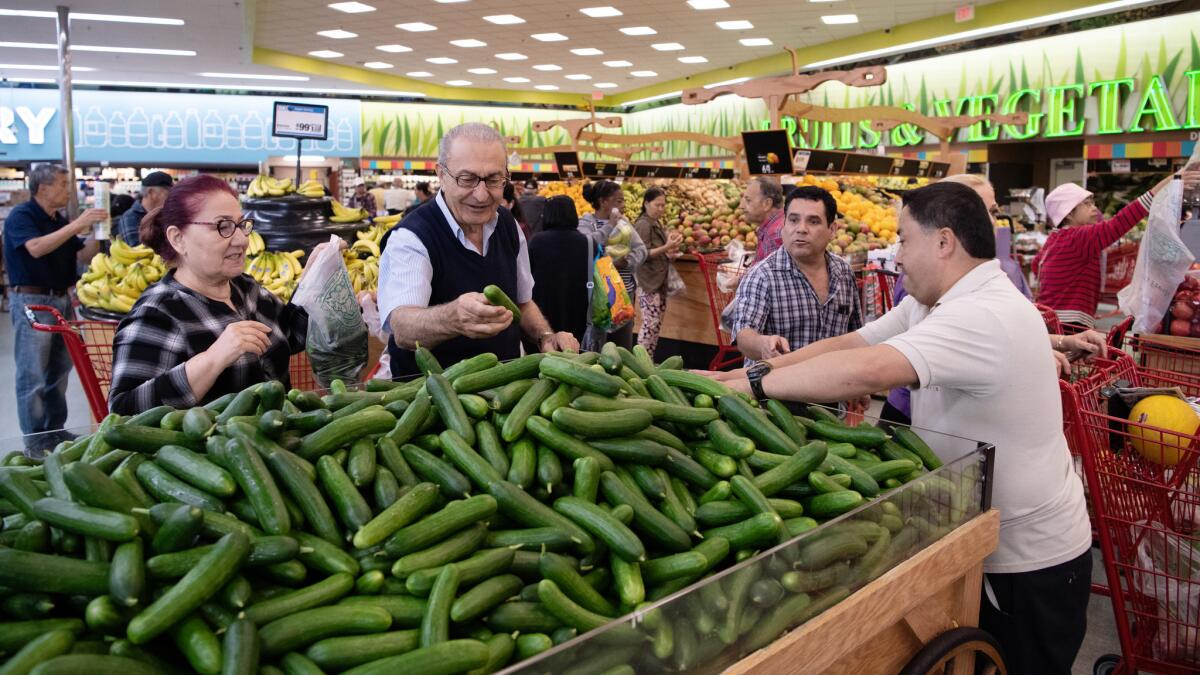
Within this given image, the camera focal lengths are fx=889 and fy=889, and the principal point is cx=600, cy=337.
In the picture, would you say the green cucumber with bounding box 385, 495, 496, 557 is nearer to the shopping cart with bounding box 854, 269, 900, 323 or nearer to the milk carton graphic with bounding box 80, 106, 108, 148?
the shopping cart with bounding box 854, 269, 900, 323

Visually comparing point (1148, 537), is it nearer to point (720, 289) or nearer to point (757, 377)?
point (757, 377)

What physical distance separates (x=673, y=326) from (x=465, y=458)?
684cm

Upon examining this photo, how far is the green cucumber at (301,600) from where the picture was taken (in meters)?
1.18

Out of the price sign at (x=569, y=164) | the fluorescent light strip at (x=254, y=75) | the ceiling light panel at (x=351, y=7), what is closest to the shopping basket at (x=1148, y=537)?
the price sign at (x=569, y=164)

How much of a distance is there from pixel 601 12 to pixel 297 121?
869 cm

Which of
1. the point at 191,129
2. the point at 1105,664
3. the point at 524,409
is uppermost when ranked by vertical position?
the point at 191,129

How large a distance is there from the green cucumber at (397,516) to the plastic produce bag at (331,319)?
5.32 feet

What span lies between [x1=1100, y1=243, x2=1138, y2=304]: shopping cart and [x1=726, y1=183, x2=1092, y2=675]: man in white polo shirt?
209 inches

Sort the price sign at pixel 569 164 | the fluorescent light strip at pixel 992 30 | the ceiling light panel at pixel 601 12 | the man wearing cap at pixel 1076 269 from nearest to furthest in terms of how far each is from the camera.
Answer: the man wearing cap at pixel 1076 269 < the price sign at pixel 569 164 < the fluorescent light strip at pixel 992 30 < the ceiling light panel at pixel 601 12

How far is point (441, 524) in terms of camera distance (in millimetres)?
1334

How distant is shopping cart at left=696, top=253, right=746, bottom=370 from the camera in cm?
619

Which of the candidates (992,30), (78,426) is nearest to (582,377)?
(78,426)

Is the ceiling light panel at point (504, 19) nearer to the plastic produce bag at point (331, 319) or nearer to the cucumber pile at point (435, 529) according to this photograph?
the plastic produce bag at point (331, 319)

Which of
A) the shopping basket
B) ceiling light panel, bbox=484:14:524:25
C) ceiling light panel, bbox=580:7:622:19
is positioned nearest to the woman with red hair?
the shopping basket
